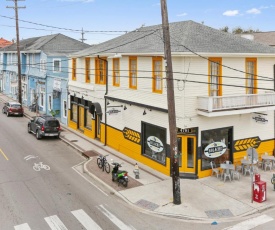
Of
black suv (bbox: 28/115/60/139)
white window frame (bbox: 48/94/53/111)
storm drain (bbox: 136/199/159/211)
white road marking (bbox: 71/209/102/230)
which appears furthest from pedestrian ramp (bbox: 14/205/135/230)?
white window frame (bbox: 48/94/53/111)

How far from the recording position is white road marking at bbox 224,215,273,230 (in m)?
12.5

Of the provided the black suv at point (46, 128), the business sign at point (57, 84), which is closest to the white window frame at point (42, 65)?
the business sign at point (57, 84)

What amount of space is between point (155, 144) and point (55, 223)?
27.5 ft

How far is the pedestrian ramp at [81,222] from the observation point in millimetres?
12281

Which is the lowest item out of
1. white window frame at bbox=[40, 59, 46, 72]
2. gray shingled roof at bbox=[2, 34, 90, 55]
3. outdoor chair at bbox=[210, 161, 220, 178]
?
outdoor chair at bbox=[210, 161, 220, 178]

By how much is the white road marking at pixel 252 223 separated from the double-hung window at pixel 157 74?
8.45 m

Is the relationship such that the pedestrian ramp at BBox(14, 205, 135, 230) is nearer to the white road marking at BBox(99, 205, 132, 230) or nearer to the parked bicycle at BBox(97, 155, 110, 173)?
the white road marking at BBox(99, 205, 132, 230)

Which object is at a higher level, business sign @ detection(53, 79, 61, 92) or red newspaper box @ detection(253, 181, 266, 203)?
business sign @ detection(53, 79, 61, 92)

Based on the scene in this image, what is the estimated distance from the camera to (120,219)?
1306 centimetres

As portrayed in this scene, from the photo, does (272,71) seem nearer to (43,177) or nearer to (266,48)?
(266,48)

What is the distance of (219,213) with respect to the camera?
537 inches

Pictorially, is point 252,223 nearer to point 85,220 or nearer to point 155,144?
point 85,220

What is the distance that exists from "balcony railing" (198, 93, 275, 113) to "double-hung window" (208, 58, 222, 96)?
1.03m

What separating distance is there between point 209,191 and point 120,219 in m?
5.08
